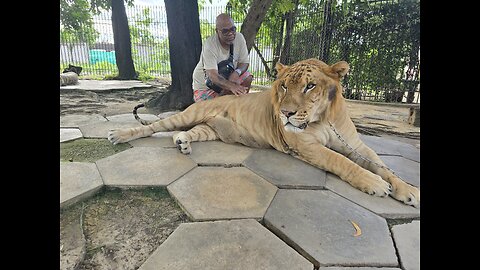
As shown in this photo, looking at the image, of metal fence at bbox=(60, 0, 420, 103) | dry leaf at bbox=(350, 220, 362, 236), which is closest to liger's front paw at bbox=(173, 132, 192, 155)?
dry leaf at bbox=(350, 220, 362, 236)

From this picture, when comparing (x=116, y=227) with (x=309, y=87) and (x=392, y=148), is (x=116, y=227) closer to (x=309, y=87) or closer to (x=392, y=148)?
(x=309, y=87)

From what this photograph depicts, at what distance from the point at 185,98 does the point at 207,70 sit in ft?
5.15

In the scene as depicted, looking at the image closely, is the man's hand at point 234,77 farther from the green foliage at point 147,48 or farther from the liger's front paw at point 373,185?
the green foliage at point 147,48

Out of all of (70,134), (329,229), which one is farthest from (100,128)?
(329,229)

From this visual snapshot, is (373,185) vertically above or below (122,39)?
below

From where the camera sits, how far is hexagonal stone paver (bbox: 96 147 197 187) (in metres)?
2.03

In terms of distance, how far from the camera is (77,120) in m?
4.00

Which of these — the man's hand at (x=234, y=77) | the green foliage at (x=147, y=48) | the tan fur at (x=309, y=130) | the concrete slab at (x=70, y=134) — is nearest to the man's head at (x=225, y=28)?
the man's hand at (x=234, y=77)

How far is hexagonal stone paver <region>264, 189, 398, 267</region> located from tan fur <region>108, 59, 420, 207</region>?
1.29 feet

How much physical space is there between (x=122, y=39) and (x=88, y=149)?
998 centimetres

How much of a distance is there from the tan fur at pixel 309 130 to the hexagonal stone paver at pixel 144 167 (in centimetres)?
23

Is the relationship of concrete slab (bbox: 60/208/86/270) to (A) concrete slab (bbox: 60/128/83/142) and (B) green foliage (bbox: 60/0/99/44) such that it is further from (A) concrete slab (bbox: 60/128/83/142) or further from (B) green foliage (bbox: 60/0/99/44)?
(B) green foliage (bbox: 60/0/99/44)
